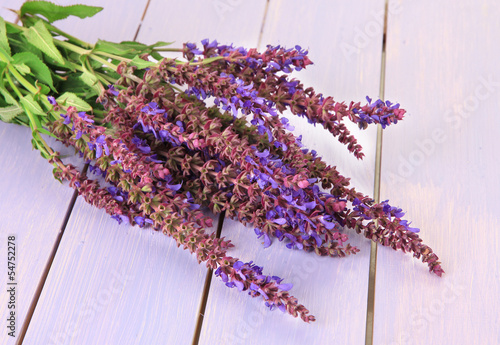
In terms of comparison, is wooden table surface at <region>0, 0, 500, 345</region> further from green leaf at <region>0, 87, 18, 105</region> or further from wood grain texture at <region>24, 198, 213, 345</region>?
green leaf at <region>0, 87, 18, 105</region>

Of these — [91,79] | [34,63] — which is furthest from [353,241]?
[34,63]

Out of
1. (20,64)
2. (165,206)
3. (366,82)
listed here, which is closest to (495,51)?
(366,82)

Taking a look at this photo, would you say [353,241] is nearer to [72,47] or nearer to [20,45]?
[72,47]

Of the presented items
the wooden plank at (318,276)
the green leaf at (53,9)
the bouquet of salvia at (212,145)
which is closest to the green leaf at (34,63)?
the bouquet of salvia at (212,145)

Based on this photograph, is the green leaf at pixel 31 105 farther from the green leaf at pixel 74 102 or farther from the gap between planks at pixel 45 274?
A: the gap between planks at pixel 45 274

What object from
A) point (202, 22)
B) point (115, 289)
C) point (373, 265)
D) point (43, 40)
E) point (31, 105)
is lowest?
point (115, 289)

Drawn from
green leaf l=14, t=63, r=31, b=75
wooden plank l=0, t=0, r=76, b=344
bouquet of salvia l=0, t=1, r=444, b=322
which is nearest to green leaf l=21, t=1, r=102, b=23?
bouquet of salvia l=0, t=1, r=444, b=322

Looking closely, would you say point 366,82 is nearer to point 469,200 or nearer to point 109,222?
point 469,200
